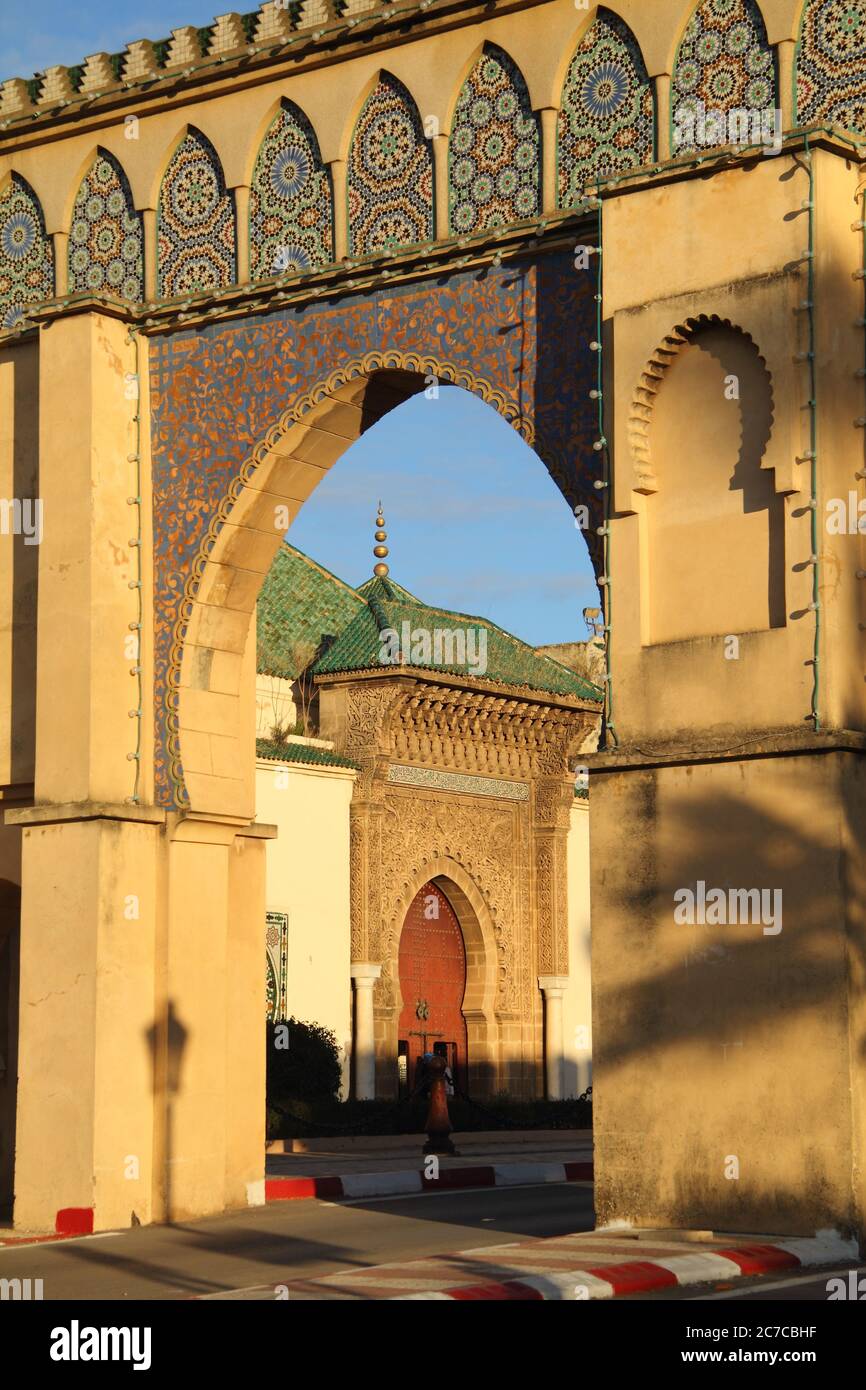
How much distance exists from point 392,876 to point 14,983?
437 inches

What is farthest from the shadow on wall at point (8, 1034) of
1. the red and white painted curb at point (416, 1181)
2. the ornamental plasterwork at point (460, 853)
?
the ornamental plasterwork at point (460, 853)

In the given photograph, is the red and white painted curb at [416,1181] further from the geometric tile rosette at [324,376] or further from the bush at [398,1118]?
the bush at [398,1118]

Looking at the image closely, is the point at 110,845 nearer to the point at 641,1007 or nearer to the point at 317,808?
the point at 641,1007

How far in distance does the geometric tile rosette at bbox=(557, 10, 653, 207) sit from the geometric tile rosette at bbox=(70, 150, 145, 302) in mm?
2824

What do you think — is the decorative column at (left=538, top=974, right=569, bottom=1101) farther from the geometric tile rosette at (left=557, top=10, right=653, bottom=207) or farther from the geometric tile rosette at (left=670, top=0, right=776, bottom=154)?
the geometric tile rosette at (left=670, top=0, right=776, bottom=154)

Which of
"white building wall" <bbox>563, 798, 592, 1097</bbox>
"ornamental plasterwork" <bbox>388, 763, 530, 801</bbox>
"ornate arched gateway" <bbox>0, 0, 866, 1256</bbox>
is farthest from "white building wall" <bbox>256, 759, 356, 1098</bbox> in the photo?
"ornate arched gateway" <bbox>0, 0, 866, 1256</bbox>

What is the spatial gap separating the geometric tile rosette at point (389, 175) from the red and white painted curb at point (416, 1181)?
5503mm

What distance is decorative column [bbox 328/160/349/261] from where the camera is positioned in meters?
11.7

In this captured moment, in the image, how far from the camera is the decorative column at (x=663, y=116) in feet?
34.3

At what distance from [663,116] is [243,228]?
105 inches

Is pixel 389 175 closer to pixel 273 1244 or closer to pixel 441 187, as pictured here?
pixel 441 187

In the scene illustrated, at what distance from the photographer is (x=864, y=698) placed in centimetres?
957

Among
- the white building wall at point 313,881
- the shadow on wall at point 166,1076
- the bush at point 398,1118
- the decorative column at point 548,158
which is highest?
the decorative column at point 548,158

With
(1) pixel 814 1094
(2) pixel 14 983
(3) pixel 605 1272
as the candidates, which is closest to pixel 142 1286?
(3) pixel 605 1272
